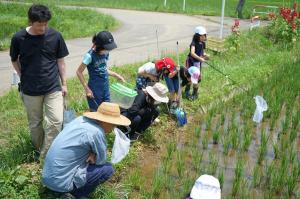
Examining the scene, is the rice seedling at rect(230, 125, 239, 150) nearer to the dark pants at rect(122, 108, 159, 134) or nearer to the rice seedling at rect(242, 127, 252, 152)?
the rice seedling at rect(242, 127, 252, 152)

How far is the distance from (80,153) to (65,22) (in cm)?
1196

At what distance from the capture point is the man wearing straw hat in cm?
356

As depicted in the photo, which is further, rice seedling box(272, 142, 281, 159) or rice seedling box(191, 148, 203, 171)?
rice seedling box(272, 142, 281, 159)

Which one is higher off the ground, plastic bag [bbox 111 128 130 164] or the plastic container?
the plastic container

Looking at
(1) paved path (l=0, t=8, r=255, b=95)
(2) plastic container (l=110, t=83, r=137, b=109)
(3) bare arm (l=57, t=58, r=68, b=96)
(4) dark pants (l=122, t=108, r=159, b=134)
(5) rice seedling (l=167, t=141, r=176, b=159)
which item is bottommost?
(5) rice seedling (l=167, t=141, r=176, b=159)

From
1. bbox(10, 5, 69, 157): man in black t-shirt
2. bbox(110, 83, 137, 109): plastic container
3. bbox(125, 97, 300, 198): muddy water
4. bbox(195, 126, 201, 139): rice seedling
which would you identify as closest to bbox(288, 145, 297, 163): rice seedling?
bbox(125, 97, 300, 198): muddy water

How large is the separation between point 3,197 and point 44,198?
343 millimetres

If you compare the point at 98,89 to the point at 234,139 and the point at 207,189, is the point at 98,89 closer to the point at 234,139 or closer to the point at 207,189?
the point at 234,139

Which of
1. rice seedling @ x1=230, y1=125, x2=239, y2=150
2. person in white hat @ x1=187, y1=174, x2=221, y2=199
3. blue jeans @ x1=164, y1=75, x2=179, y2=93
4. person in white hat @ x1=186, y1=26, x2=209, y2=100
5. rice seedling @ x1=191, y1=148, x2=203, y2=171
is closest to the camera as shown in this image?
person in white hat @ x1=187, y1=174, x2=221, y2=199

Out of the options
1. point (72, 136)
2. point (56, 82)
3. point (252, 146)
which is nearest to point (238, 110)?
point (252, 146)

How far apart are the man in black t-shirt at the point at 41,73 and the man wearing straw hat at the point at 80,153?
0.70 m

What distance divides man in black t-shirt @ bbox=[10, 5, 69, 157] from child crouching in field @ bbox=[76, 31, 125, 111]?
0.45 meters

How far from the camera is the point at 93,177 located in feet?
12.3

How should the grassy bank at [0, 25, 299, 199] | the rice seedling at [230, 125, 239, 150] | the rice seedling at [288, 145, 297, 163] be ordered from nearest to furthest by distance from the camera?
the grassy bank at [0, 25, 299, 199], the rice seedling at [288, 145, 297, 163], the rice seedling at [230, 125, 239, 150]
